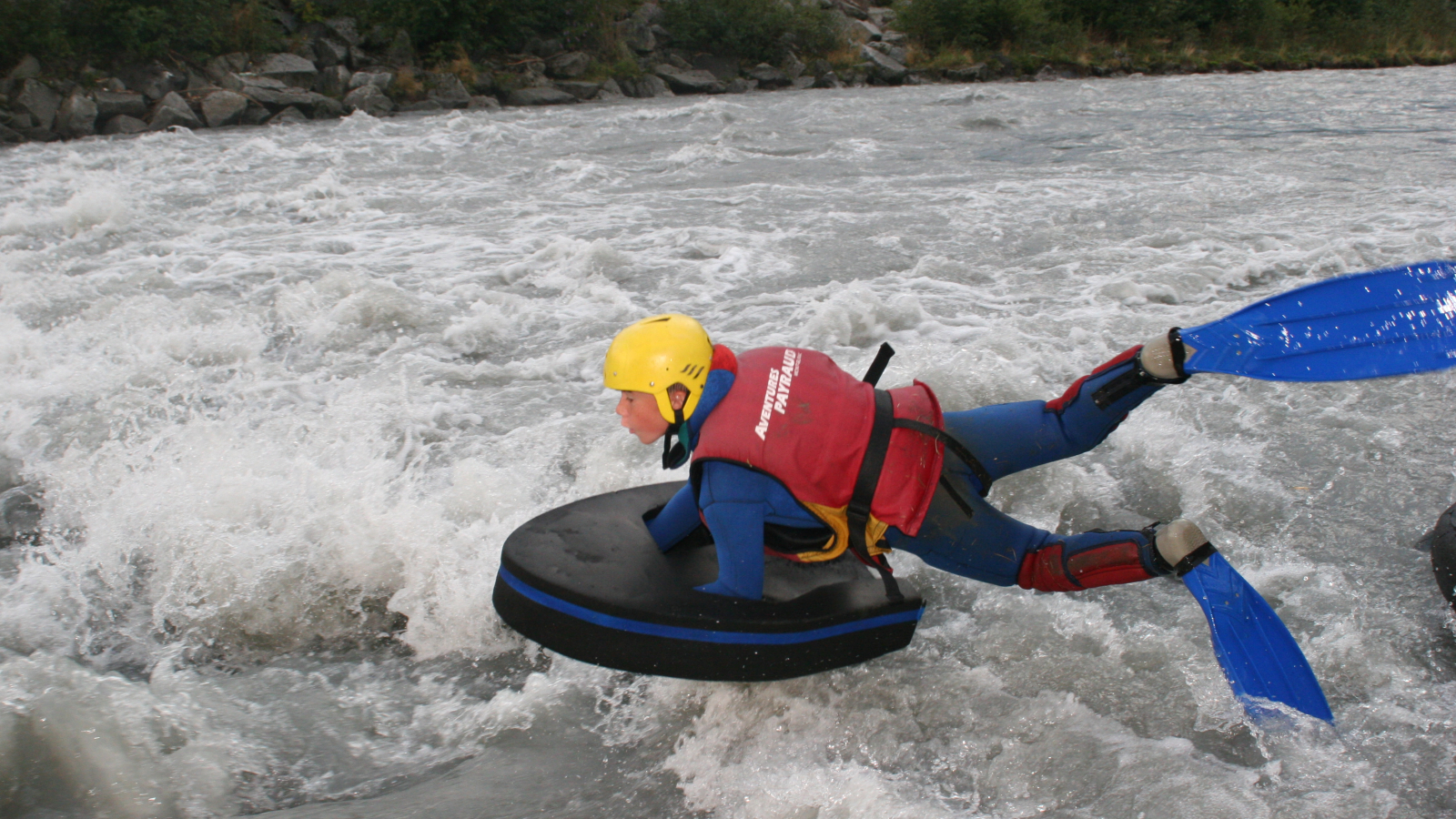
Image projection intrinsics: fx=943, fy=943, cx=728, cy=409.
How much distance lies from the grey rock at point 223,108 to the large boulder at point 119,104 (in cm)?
81

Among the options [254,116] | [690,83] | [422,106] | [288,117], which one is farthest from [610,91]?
[254,116]

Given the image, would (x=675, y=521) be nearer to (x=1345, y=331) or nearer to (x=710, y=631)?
(x=710, y=631)

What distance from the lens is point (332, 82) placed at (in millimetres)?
16109

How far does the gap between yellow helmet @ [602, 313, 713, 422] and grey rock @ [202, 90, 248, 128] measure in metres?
14.1

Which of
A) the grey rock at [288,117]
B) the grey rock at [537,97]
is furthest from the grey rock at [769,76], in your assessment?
the grey rock at [288,117]

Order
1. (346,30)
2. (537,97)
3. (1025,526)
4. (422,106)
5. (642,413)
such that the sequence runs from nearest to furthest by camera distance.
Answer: (642,413)
(1025,526)
(422,106)
(537,97)
(346,30)

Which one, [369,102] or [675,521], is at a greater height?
[675,521]

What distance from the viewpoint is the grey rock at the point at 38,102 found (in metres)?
12.8

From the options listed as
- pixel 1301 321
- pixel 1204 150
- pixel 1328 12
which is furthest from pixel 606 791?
pixel 1328 12

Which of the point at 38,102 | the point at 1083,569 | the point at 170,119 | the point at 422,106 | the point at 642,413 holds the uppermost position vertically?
the point at 642,413

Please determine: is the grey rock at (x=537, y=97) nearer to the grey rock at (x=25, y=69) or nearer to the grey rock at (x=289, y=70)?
the grey rock at (x=289, y=70)

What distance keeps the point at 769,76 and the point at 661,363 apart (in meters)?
19.9

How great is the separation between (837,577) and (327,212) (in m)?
7.45

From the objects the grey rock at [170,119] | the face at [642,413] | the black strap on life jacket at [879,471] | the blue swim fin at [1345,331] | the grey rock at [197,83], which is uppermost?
the blue swim fin at [1345,331]
